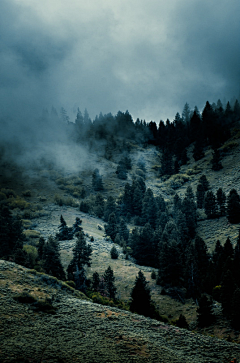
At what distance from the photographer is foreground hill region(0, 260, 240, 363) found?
16.9 meters

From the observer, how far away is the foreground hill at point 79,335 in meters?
16.9

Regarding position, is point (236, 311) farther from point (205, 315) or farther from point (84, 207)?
point (84, 207)

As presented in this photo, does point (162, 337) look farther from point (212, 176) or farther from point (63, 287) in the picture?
point (212, 176)

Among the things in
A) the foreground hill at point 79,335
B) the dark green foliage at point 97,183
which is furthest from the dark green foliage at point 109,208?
the foreground hill at point 79,335

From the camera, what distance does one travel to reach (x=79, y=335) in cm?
2008

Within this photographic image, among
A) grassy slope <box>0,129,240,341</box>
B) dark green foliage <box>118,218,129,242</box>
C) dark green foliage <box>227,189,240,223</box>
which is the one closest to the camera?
grassy slope <box>0,129,240,341</box>

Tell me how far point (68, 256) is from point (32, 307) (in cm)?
4033

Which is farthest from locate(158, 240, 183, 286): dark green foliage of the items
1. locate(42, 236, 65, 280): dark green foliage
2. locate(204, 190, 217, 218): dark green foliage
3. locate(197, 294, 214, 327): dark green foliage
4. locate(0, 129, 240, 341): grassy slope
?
locate(204, 190, 217, 218): dark green foliage

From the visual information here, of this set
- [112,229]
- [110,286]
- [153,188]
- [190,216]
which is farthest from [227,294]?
[153,188]

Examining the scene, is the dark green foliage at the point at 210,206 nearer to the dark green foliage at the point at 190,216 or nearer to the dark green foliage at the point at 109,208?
the dark green foliage at the point at 190,216

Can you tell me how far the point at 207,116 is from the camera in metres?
159

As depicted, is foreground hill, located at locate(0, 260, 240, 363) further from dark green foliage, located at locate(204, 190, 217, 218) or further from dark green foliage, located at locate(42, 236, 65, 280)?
dark green foliage, located at locate(204, 190, 217, 218)

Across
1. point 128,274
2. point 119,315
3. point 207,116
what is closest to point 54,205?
point 128,274

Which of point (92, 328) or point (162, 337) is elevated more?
point (92, 328)
